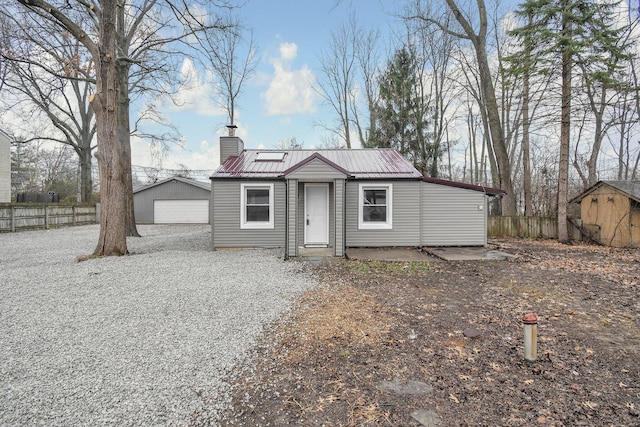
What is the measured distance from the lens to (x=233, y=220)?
1005cm

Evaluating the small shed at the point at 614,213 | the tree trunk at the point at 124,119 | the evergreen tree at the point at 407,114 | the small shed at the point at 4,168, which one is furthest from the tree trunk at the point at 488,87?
the small shed at the point at 4,168

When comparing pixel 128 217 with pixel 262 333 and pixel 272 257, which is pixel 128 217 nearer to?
pixel 272 257

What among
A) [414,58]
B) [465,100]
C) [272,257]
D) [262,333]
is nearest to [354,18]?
[414,58]

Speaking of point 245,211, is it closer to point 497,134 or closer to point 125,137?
point 125,137

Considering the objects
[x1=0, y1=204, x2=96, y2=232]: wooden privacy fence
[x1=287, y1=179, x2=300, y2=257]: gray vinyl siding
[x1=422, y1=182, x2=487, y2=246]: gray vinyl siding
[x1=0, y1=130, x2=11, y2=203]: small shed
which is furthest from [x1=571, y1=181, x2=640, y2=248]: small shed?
[x1=0, y1=130, x2=11, y2=203]: small shed

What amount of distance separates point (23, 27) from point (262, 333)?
1152 cm

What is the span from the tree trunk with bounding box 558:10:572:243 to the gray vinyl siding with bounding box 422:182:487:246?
395 centimetres

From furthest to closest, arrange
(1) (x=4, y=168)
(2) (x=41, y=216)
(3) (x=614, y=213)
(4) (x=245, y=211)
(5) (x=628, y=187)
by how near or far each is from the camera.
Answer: (1) (x=4, y=168) < (2) (x=41, y=216) < (3) (x=614, y=213) < (5) (x=628, y=187) < (4) (x=245, y=211)

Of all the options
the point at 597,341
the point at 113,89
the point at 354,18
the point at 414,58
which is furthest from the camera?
the point at 354,18

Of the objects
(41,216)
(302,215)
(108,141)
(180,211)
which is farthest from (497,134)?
(41,216)

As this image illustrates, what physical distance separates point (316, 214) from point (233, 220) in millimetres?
2712

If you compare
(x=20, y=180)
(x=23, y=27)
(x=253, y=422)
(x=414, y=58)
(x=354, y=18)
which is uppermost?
(x=354, y=18)

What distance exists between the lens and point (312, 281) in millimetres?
6320

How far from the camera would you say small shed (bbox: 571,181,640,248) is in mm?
10250
